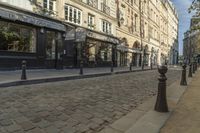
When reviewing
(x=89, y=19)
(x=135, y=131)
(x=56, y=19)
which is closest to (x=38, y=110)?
(x=135, y=131)

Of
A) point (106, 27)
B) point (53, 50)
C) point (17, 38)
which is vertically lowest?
point (53, 50)

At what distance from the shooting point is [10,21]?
15734mm

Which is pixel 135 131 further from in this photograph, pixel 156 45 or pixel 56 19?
pixel 156 45

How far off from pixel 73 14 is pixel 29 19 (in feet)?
22.0

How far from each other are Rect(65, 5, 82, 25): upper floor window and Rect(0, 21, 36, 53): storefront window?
4991 millimetres

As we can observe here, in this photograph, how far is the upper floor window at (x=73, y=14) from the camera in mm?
22031

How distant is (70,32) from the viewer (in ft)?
67.9

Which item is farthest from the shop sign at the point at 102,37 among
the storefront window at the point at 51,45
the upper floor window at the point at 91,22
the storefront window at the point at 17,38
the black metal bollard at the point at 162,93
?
the black metal bollard at the point at 162,93

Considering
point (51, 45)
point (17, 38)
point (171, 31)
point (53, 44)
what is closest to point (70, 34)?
point (53, 44)

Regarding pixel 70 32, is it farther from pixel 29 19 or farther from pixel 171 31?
pixel 171 31

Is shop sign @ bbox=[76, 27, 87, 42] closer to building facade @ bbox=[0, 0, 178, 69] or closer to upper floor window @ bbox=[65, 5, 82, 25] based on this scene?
building facade @ bbox=[0, 0, 178, 69]

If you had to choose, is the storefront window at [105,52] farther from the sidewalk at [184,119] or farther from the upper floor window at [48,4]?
the sidewalk at [184,119]

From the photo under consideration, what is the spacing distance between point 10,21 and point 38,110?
11.4 metres

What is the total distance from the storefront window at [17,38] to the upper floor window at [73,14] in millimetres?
4991
